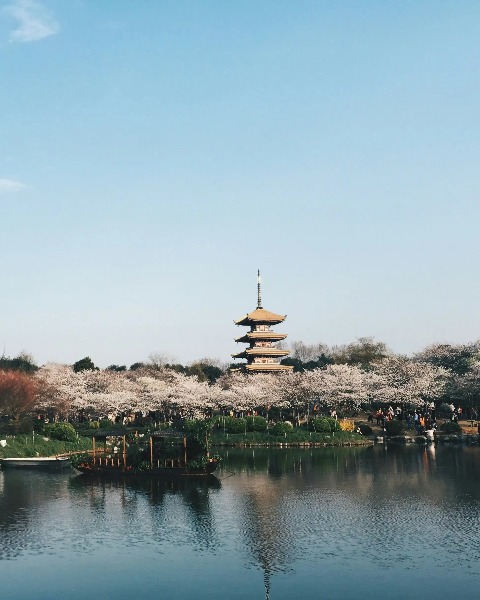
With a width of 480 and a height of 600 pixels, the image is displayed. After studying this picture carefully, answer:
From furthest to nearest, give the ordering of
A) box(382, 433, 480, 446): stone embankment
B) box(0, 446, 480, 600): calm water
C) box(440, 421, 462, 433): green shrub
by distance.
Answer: box(440, 421, 462, 433): green shrub < box(382, 433, 480, 446): stone embankment < box(0, 446, 480, 600): calm water

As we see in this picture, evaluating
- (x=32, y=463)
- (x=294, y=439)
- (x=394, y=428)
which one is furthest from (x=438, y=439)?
(x=32, y=463)

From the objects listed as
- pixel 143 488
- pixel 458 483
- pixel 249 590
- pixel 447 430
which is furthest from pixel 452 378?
pixel 249 590

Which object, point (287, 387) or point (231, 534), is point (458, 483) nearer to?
point (231, 534)

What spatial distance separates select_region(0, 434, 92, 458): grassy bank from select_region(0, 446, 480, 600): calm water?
292 inches

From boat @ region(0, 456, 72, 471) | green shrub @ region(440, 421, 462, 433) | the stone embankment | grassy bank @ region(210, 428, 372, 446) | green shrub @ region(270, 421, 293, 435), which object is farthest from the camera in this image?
green shrub @ region(270, 421, 293, 435)

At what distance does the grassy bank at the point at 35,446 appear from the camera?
48.7 meters

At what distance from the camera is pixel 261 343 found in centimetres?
9212

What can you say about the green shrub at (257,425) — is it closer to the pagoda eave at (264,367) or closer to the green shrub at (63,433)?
the green shrub at (63,433)

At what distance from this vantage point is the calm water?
2061 centimetres

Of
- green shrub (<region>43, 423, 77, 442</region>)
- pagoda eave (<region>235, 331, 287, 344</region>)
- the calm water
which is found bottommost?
the calm water

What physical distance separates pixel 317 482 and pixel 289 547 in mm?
14104

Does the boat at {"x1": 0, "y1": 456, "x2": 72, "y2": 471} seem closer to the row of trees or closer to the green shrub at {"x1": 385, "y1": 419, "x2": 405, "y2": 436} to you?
the row of trees

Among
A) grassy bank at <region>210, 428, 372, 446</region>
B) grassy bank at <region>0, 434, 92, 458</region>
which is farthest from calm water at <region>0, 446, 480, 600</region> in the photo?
grassy bank at <region>210, 428, 372, 446</region>

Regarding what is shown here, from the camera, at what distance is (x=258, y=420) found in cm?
6406
